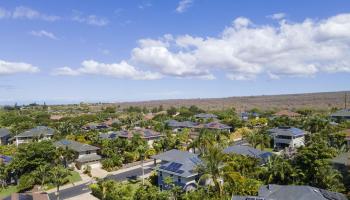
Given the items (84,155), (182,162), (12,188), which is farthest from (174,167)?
(12,188)

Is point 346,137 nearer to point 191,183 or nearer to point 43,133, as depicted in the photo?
point 191,183

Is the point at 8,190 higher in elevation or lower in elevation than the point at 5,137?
lower

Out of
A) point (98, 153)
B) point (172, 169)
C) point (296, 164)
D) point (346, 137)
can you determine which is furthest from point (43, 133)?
point (346, 137)

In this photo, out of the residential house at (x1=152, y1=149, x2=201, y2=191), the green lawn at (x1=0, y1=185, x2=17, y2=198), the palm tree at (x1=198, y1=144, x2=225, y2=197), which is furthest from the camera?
the green lawn at (x1=0, y1=185, x2=17, y2=198)

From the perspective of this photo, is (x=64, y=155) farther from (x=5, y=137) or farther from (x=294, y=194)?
(x=294, y=194)

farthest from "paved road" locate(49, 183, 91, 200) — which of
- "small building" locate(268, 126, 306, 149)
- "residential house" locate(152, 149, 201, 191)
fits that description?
"small building" locate(268, 126, 306, 149)

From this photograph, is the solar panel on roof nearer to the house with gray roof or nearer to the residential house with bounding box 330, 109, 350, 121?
the house with gray roof
